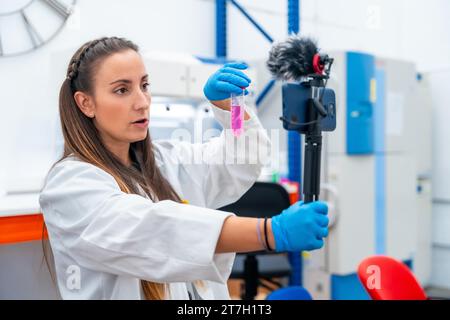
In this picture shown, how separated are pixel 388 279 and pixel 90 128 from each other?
3.22 ft

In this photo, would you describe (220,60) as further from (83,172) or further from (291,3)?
(83,172)

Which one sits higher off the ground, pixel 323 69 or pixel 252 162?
pixel 323 69

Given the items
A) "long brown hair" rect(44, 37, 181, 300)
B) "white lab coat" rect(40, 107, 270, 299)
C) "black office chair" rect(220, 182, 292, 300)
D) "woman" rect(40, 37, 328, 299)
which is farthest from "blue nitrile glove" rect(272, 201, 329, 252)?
"black office chair" rect(220, 182, 292, 300)

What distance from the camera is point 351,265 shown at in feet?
8.61

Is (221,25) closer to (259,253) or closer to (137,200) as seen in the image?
(259,253)

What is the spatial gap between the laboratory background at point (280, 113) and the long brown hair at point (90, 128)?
1.24 feet

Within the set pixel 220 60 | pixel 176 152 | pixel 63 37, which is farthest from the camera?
pixel 220 60

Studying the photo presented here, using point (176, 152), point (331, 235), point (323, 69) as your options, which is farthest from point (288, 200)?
point (323, 69)

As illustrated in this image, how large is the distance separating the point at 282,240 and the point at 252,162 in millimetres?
455

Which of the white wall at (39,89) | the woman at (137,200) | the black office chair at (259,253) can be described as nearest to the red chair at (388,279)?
the woman at (137,200)

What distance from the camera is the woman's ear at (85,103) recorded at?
3.19 ft

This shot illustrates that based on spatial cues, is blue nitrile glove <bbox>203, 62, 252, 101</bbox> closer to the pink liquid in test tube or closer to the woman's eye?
the pink liquid in test tube

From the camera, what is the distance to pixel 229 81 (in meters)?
0.93

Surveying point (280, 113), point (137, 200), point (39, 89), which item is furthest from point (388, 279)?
point (39, 89)
